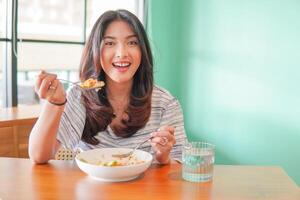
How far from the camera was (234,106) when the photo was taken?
314 centimetres

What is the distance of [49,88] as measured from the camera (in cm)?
122

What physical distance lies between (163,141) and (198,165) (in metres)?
0.18

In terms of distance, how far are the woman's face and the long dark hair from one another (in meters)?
0.02

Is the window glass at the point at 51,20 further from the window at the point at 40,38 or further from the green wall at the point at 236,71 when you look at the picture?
the green wall at the point at 236,71

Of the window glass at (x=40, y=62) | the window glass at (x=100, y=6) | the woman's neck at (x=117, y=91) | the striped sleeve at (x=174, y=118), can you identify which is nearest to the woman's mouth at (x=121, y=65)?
the woman's neck at (x=117, y=91)

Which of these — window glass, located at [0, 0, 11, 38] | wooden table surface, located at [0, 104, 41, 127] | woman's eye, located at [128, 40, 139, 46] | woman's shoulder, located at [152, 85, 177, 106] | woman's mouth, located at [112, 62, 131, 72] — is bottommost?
wooden table surface, located at [0, 104, 41, 127]

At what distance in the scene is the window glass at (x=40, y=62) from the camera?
2982 millimetres

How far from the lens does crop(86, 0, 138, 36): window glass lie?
3.53 m

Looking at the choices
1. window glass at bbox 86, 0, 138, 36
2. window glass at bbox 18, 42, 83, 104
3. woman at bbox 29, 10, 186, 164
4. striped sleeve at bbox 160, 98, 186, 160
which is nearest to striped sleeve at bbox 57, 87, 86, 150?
woman at bbox 29, 10, 186, 164

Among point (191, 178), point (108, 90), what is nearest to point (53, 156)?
point (108, 90)

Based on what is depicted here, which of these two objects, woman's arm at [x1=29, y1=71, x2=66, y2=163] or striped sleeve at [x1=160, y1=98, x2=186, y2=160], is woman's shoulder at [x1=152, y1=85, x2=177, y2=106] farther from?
woman's arm at [x1=29, y1=71, x2=66, y2=163]

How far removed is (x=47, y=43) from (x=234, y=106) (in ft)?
5.37

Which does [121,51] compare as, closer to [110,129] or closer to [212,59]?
[110,129]

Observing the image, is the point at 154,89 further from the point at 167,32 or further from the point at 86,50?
the point at 167,32
